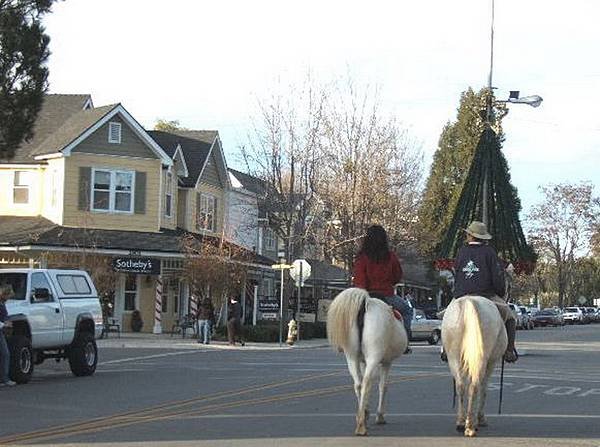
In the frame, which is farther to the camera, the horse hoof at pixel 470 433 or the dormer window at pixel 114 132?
the dormer window at pixel 114 132

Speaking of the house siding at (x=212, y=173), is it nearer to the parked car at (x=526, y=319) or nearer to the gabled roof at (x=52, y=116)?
the gabled roof at (x=52, y=116)

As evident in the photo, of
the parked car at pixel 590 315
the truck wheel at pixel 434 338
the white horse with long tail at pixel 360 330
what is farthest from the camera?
the parked car at pixel 590 315

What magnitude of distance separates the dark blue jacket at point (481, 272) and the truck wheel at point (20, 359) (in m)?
10.2

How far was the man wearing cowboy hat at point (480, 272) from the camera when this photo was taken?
489 inches

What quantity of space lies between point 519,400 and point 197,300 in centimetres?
2833

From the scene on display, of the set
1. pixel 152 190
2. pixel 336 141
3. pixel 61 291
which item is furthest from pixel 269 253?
pixel 61 291

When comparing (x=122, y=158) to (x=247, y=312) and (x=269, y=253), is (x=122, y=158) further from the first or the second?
(x=269, y=253)

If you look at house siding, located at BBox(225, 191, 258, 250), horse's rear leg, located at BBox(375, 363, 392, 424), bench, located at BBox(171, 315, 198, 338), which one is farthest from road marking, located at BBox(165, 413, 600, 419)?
house siding, located at BBox(225, 191, 258, 250)

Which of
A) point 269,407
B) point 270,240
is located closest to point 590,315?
point 270,240

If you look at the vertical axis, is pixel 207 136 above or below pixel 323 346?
above

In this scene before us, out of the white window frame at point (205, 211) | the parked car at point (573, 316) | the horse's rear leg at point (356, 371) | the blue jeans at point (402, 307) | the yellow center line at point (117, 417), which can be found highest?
the white window frame at point (205, 211)

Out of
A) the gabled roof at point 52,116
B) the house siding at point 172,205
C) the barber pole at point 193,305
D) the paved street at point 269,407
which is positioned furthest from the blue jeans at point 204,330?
the gabled roof at point 52,116

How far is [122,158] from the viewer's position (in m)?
43.9

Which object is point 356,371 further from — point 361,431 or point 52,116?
point 52,116
